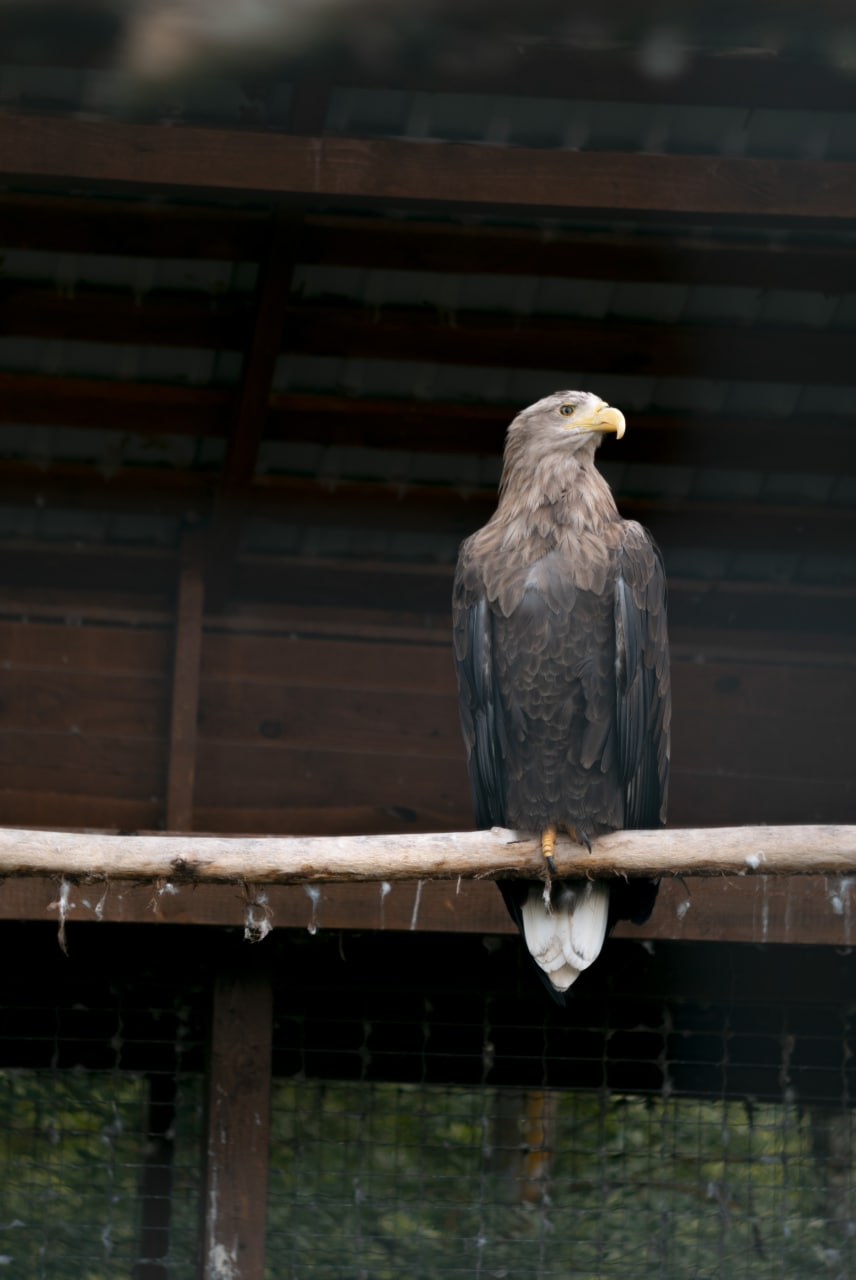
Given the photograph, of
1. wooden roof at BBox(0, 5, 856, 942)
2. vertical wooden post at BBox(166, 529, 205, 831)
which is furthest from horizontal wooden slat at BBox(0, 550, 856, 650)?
vertical wooden post at BBox(166, 529, 205, 831)

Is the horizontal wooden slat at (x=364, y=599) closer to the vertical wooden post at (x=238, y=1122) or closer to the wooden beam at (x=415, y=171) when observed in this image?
the vertical wooden post at (x=238, y=1122)

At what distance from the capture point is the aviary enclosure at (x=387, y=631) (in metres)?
3.54

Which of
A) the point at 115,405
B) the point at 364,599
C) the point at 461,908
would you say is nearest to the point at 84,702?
the point at 364,599

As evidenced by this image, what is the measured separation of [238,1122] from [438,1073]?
3.35 feet

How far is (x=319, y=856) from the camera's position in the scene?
9.12 ft

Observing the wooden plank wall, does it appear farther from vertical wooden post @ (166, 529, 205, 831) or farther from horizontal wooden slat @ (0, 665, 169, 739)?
vertical wooden post @ (166, 529, 205, 831)

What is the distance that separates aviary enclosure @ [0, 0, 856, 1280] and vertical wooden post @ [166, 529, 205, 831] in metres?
0.01

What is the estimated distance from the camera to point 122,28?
67cm

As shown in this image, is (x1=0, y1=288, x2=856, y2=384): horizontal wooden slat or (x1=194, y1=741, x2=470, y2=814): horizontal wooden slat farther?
(x1=194, y1=741, x2=470, y2=814): horizontal wooden slat

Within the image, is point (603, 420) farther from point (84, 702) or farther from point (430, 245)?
point (84, 702)

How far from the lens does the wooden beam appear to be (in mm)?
3395

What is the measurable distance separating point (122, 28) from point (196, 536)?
15.2ft

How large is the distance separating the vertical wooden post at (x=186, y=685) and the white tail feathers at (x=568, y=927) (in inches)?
66.7

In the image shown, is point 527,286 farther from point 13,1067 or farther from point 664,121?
point 13,1067
